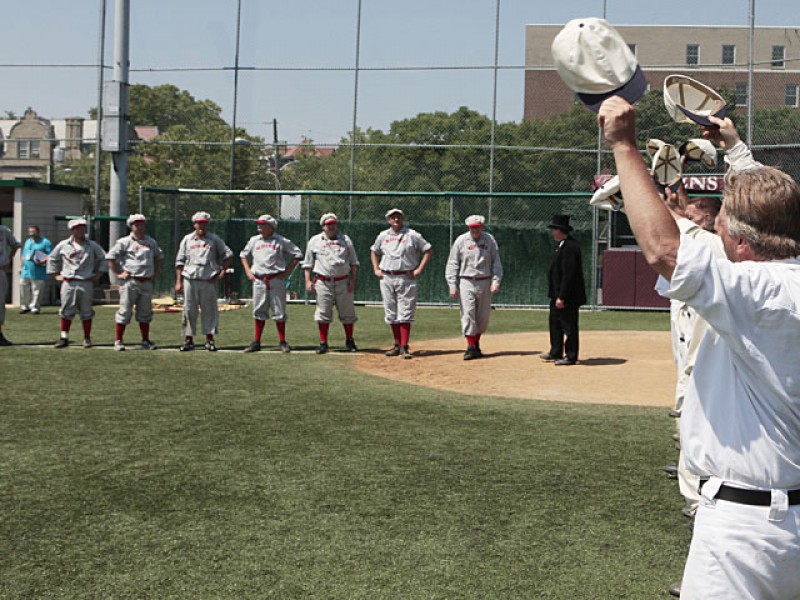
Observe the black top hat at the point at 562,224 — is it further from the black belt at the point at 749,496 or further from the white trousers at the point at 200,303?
the black belt at the point at 749,496

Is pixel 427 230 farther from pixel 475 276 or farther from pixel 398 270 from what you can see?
pixel 475 276

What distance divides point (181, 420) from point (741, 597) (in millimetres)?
7379

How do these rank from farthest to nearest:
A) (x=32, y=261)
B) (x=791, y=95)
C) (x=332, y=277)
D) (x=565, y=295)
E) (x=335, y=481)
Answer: (x=791, y=95)
(x=32, y=261)
(x=332, y=277)
(x=565, y=295)
(x=335, y=481)

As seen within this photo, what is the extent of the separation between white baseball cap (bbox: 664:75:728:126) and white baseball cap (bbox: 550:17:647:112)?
1.19 metres

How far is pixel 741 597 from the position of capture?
9.31 ft

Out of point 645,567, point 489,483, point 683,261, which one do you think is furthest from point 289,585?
point 683,261

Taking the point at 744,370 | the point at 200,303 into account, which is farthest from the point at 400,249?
the point at 744,370

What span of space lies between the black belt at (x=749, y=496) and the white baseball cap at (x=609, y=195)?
1010 millimetres

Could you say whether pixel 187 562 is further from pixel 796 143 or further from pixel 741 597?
pixel 796 143

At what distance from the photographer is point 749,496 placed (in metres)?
2.89

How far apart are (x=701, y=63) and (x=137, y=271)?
101ft

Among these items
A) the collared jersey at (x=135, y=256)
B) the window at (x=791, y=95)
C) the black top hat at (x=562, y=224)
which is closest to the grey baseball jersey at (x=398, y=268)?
the black top hat at (x=562, y=224)

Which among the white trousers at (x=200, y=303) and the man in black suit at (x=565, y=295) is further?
the white trousers at (x=200, y=303)

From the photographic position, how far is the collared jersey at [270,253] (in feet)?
51.3
